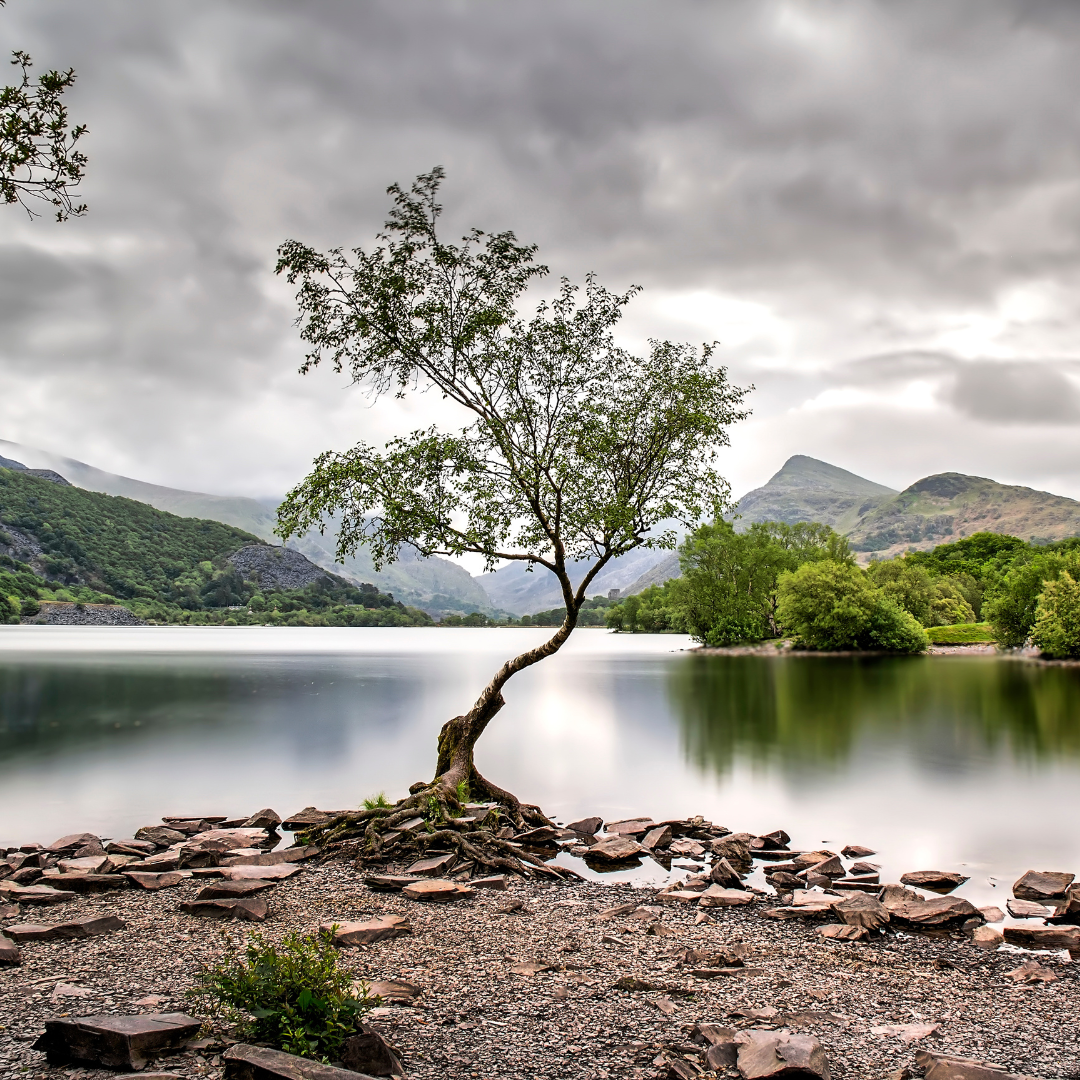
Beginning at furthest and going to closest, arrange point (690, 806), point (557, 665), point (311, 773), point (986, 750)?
point (557, 665)
point (986, 750)
point (311, 773)
point (690, 806)

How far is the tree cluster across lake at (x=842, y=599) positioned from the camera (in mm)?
101750

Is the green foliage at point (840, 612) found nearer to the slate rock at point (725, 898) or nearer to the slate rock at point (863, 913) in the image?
the slate rock at point (725, 898)

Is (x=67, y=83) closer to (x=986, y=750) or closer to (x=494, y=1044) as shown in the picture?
(x=494, y=1044)

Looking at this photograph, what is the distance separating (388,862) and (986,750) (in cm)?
2796

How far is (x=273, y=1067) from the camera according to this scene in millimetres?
6539

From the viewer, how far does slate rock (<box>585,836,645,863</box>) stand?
680 inches

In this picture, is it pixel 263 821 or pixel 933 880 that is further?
pixel 263 821

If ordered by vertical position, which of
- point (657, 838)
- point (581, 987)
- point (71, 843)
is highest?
point (581, 987)

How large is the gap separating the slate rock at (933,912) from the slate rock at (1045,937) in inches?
25.9

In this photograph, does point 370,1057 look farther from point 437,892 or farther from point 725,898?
point 725,898

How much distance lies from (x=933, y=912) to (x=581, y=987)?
249 inches

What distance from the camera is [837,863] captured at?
648 inches

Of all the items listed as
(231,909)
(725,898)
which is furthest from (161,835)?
(725,898)

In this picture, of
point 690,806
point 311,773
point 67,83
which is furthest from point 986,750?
point 67,83
